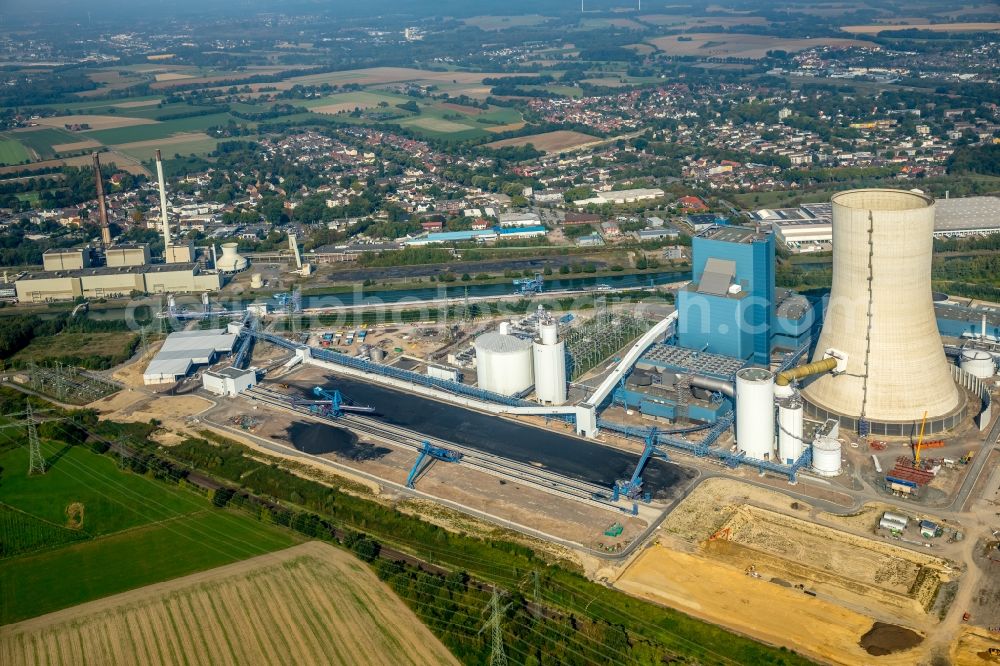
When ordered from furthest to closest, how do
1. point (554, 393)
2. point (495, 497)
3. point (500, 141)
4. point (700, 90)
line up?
point (700, 90) → point (500, 141) → point (554, 393) → point (495, 497)

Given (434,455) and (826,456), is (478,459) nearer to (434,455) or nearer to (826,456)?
(434,455)

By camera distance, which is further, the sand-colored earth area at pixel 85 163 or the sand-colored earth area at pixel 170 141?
the sand-colored earth area at pixel 170 141

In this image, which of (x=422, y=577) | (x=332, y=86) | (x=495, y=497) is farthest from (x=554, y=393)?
(x=332, y=86)

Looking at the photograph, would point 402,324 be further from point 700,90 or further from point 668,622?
point 700,90

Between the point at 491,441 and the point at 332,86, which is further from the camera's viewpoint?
the point at 332,86

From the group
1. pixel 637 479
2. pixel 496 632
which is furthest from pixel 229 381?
pixel 496 632

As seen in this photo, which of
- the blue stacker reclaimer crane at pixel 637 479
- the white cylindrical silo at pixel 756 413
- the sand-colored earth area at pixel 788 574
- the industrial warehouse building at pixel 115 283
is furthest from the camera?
the industrial warehouse building at pixel 115 283

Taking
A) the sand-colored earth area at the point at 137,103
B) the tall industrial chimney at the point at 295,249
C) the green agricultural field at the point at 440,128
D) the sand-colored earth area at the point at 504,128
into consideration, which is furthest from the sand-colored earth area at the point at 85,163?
the tall industrial chimney at the point at 295,249

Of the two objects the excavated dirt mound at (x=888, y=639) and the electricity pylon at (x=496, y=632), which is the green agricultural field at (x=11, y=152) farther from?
the excavated dirt mound at (x=888, y=639)
